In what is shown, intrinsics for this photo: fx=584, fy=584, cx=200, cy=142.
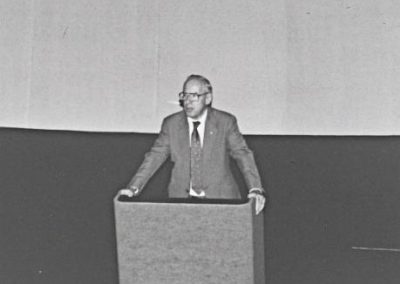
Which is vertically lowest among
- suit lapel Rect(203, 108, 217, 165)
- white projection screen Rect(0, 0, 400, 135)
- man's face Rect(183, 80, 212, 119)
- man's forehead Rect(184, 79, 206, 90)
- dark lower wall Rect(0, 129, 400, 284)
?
dark lower wall Rect(0, 129, 400, 284)

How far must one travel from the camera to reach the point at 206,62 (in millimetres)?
3395

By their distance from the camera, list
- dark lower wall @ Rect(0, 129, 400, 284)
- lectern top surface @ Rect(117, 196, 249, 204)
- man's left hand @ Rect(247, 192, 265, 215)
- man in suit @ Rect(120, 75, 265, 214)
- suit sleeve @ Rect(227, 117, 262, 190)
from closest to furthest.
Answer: lectern top surface @ Rect(117, 196, 249, 204)
man's left hand @ Rect(247, 192, 265, 215)
suit sleeve @ Rect(227, 117, 262, 190)
man in suit @ Rect(120, 75, 265, 214)
dark lower wall @ Rect(0, 129, 400, 284)

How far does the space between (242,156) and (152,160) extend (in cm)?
38

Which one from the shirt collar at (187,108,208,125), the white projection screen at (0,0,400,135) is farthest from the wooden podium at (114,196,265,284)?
the white projection screen at (0,0,400,135)

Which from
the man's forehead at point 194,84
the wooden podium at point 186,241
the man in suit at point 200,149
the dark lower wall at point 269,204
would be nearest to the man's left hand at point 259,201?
the wooden podium at point 186,241

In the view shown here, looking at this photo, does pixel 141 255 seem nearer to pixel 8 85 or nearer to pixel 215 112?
pixel 215 112

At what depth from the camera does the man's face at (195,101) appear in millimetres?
2309

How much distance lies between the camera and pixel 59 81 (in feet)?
11.4

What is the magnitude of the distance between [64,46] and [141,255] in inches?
79.8

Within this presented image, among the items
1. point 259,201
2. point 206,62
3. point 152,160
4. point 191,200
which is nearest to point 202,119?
point 152,160

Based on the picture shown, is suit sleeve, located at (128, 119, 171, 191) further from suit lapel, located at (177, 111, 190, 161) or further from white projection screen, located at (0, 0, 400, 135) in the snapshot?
white projection screen, located at (0, 0, 400, 135)

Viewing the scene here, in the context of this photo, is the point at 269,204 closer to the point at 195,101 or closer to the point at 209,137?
the point at 209,137

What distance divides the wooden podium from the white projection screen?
5.47ft

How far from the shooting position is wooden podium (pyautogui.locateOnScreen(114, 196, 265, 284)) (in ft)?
5.62
